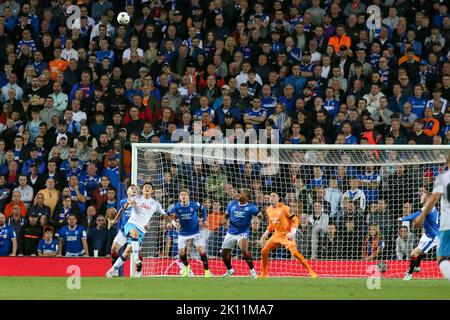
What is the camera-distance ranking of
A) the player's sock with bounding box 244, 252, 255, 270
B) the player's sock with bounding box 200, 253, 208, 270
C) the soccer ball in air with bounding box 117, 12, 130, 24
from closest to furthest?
the player's sock with bounding box 244, 252, 255, 270 < the player's sock with bounding box 200, 253, 208, 270 < the soccer ball in air with bounding box 117, 12, 130, 24

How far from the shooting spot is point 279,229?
→ 22.2m

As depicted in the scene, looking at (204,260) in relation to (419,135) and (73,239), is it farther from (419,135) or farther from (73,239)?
(419,135)

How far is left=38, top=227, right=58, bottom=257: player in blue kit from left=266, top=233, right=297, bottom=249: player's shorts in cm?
460

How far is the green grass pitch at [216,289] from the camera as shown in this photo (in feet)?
52.3

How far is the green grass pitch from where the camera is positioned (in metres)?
15.9

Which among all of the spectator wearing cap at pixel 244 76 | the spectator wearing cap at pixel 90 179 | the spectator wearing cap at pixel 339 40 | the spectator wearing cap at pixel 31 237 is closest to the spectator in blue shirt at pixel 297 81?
the spectator wearing cap at pixel 244 76

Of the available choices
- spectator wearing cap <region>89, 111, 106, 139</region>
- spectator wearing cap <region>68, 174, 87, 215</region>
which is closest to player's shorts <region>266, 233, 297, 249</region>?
spectator wearing cap <region>68, 174, 87, 215</region>

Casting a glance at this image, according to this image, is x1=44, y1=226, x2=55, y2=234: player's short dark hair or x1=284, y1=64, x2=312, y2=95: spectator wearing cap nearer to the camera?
x1=44, y1=226, x2=55, y2=234: player's short dark hair

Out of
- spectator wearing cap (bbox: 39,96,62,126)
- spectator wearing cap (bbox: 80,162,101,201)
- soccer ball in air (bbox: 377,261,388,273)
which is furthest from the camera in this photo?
spectator wearing cap (bbox: 39,96,62,126)

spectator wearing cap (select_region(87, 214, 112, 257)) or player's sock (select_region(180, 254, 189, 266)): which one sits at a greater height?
spectator wearing cap (select_region(87, 214, 112, 257))

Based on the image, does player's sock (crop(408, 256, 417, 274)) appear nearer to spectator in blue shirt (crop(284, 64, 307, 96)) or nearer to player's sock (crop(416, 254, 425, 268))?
player's sock (crop(416, 254, 425, 268))

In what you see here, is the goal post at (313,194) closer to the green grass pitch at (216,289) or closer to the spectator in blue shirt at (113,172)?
the spectator in blue shirt at (113,172)

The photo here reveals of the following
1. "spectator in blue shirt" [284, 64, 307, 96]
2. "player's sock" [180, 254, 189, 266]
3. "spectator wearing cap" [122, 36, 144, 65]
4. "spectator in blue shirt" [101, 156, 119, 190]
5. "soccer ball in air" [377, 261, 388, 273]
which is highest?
"spectator wearing cap" [122, 36, 144, 65]

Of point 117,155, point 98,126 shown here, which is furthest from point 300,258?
point 98,126
